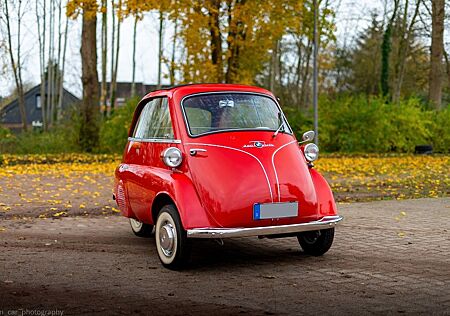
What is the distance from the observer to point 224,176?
6.31m

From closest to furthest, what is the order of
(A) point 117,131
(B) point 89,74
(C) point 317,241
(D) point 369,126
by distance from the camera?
(C) point 317,241 → (B) point 89,74 → (A) point 117,131 → (D) point 369,126

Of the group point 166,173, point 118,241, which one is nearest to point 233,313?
point 166,173

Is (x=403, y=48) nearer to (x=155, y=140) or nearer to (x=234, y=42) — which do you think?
(x=234, y=42)

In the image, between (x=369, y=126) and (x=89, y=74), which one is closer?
(x=89, y=74)

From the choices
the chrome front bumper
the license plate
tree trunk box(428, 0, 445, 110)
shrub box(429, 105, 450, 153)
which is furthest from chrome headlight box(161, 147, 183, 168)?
tree trunk box(428, 0, 445, 110)

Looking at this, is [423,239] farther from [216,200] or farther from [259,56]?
[259,56]

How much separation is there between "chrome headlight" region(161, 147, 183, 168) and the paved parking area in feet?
3.45

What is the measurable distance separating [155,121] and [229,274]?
2.23m

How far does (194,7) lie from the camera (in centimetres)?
2216

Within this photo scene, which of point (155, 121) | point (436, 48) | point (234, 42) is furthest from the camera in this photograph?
point (436, 48)

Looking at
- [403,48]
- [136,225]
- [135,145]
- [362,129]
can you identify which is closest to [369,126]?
[362,129]

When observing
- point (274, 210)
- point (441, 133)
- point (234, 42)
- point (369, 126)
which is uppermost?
point (234, 42)

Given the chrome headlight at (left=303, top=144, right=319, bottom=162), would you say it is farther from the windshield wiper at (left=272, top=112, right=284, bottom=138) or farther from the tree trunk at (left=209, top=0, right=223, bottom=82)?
the tree trunk at (left=209, top=0, right=223, bottom=82)
